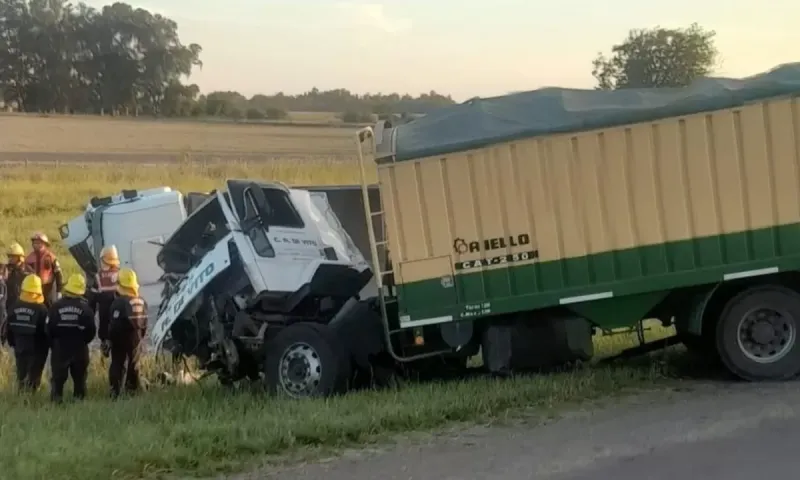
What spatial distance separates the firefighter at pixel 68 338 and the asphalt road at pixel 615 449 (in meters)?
4.54

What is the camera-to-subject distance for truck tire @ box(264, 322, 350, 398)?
1034 centimetres

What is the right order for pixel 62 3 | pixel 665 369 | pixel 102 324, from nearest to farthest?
pixel 665 369, pixel 102 324, pixel 62 3

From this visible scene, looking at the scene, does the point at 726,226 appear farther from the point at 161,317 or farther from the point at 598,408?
the point at 161,317

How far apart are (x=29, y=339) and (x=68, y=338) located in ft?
2.62

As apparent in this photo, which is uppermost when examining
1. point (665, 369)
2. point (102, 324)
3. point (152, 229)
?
point (152, 229)

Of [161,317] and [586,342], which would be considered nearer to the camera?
[586,342]

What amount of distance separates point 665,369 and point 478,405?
8.25 ft

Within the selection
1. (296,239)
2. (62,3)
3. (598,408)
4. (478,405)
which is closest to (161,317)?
(296,239)

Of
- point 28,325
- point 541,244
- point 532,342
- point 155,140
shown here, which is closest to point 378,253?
point 541,244

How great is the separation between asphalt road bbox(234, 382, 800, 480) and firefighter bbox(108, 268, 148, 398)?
4366 mm

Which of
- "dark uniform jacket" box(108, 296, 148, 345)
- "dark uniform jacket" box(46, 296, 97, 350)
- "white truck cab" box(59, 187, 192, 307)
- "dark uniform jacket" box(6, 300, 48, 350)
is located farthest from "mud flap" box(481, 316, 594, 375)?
"white truck cab" box(59, 187, 192, 307)

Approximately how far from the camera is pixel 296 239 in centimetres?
1100

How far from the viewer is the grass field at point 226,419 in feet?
24.6

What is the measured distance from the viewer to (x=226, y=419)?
29.3 ft
